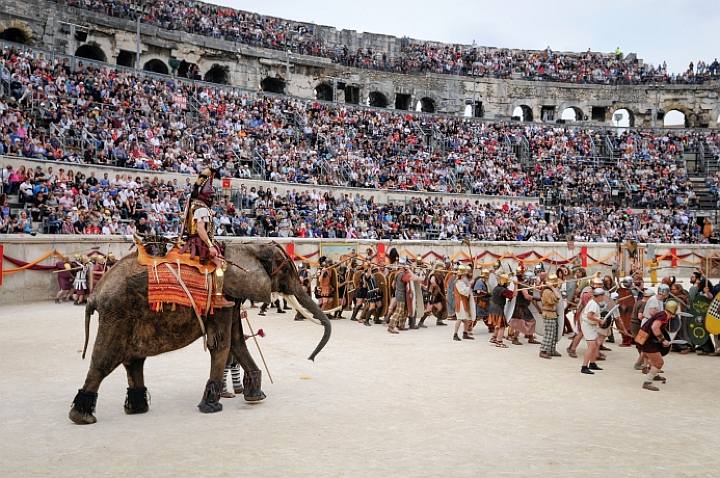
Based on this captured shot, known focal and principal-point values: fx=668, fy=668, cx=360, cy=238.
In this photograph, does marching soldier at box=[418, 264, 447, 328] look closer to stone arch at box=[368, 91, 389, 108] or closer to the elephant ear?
the elephant ear

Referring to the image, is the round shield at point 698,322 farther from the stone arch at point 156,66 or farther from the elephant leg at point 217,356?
the stone arch at point 156,66

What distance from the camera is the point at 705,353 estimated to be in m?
12.8

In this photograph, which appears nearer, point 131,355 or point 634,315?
point 131,355

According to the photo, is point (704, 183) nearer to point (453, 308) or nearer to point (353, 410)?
point (453, 308)

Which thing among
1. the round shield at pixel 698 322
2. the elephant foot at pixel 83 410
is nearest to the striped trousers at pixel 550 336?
the round shield at pixel 698 322

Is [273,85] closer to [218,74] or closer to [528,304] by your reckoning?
[218,74]

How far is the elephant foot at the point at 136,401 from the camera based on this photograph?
25.4 ft

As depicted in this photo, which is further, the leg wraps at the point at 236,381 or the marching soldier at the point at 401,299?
the marching soldier at the point at 401,299

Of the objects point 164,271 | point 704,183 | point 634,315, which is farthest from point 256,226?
point 704,183

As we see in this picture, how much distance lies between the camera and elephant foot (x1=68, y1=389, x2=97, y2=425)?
7.22m

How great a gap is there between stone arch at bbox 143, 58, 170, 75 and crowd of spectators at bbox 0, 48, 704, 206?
6.62 metres

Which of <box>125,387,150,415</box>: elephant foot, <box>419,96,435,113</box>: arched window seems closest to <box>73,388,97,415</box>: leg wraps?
<box>125,387,150,415</box>: elephant foot

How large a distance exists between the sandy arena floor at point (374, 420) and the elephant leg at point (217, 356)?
0.47ft

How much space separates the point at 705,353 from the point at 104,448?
36.5 feet
